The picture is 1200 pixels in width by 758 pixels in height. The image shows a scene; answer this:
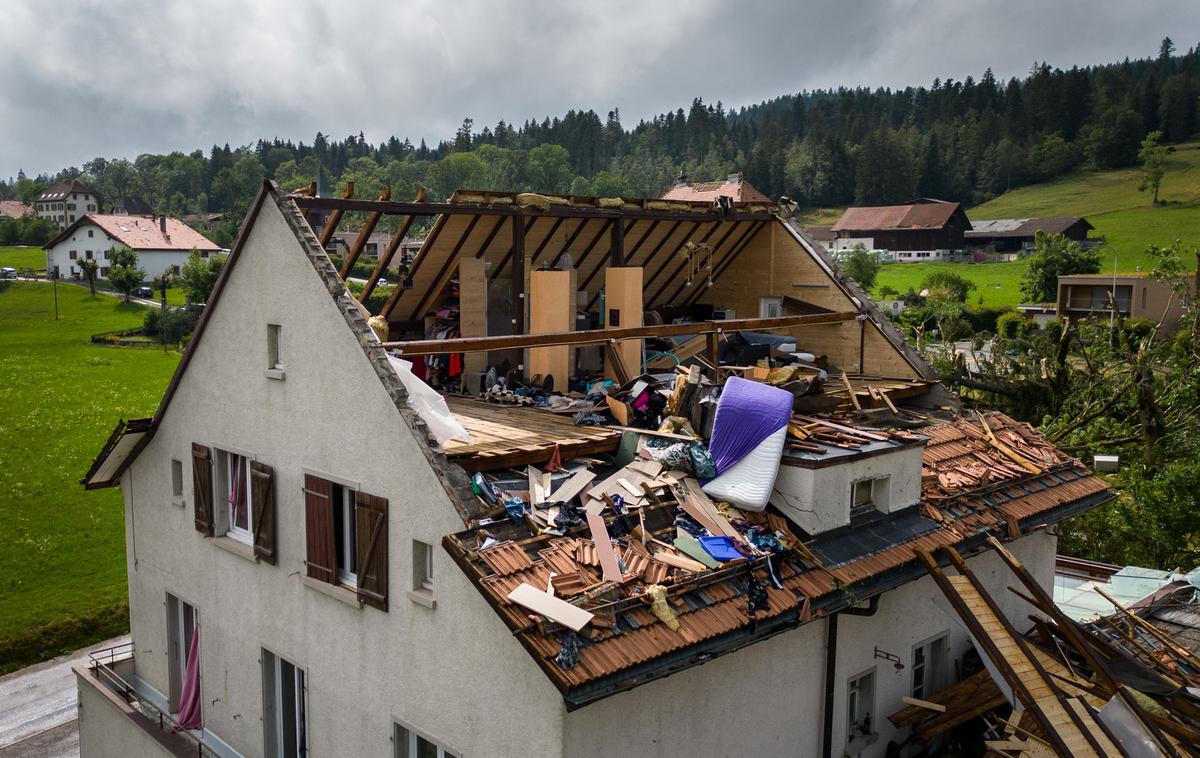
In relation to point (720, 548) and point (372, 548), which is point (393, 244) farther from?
point (720, 548)

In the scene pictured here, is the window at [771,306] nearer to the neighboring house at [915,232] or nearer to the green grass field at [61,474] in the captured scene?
the green grass field at [61,474]

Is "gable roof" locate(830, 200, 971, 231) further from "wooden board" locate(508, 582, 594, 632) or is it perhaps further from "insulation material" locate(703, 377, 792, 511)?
"wooden board" locate(508, 582, 594, 632)

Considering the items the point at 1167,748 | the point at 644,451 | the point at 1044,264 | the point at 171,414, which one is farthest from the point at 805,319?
the point at 1044,264

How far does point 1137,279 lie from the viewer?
2672 inches

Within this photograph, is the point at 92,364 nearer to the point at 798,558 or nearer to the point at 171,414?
the point at 171,414

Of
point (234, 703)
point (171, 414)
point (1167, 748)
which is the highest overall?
point (171, 414)

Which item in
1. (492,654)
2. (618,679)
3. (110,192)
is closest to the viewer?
(618,679)

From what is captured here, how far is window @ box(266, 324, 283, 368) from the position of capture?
13.8 meters

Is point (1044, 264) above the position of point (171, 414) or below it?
above

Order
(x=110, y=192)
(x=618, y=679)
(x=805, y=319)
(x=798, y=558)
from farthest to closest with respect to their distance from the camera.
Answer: (x=110, y=192)
(x=805, y=319)
(x=798, y=558)
(x=618, y=679)

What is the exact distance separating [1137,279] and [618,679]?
71.6 metres

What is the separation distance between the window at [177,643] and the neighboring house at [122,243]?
314 feet

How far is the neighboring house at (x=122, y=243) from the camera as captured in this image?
4099 inches

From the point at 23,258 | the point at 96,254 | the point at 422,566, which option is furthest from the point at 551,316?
the point at 23,258
